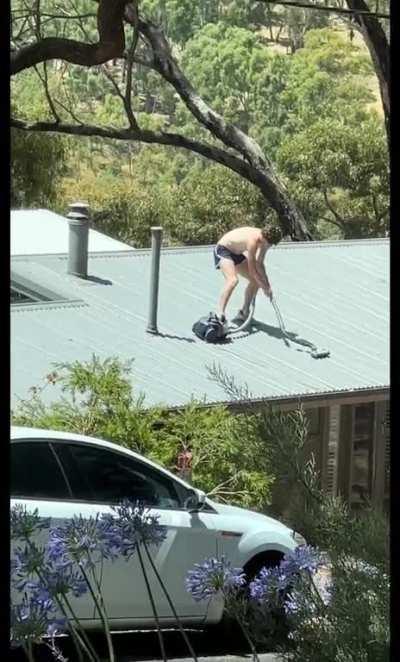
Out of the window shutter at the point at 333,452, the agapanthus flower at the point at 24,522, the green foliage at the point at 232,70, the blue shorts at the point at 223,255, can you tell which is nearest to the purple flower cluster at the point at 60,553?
the agapanthus flower at the point at 24,522

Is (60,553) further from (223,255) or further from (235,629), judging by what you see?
(223,255)

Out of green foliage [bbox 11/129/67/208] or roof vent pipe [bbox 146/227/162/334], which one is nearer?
green foliage [bbox 11/129/67/208]

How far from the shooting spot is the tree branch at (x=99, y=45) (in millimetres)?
1442

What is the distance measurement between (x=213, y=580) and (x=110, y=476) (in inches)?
10.8

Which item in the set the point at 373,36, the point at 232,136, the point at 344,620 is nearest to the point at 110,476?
the point at 344,620

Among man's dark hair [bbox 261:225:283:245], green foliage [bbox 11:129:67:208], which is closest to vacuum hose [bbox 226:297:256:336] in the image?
man's dark hair [bbox 261:225:283:245]

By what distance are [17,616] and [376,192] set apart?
0.84 m

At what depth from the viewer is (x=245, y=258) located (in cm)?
175

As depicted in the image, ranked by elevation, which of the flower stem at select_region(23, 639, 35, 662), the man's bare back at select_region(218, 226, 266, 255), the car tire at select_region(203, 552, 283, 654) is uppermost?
the man's bare back at select_region(218, 226, 266, 255)

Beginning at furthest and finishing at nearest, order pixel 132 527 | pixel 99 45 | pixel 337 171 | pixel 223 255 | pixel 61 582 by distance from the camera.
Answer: pixel 337 171
pixel 223 255
pixel 99 45
pixel 132 527
pixel 61 582

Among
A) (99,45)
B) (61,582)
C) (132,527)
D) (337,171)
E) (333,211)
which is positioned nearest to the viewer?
(61,582)

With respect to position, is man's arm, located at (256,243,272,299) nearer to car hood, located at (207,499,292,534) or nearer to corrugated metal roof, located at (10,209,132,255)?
corrugated metal roof, located at (10,209,132,255)

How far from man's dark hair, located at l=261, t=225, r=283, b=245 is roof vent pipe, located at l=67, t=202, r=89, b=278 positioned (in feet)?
0.99

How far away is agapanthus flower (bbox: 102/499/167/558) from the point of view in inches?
48.3
